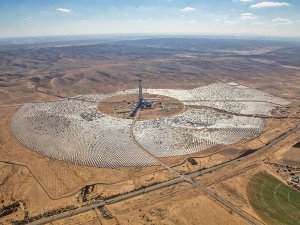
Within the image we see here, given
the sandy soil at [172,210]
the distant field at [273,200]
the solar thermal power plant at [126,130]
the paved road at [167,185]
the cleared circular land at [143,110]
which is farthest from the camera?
the cleared circular land at [143,110]

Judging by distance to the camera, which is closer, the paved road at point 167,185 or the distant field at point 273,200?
the paved road at point 167,185

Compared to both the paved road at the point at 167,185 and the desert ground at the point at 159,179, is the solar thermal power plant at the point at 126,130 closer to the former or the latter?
the desert ground at the point at 159,179

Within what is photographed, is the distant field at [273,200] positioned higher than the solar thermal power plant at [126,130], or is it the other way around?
the solar thermal power plant at [126,130]

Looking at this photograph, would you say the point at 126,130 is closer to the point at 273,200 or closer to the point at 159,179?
the point at 159,179

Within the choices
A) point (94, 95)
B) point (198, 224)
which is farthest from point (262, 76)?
point (198, 224)

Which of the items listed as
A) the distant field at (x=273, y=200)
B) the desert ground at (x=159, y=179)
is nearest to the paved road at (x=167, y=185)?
the desert ground at (x=159, y=179)

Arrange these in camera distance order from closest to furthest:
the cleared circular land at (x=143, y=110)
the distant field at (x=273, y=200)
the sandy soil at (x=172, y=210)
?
the sandy soil at (x=172, y=210) → the distant field at (x=273, y=200) → the cleared circular land at (x=143, y=110)

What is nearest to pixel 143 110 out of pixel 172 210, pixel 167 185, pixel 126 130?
pixel 126 130
